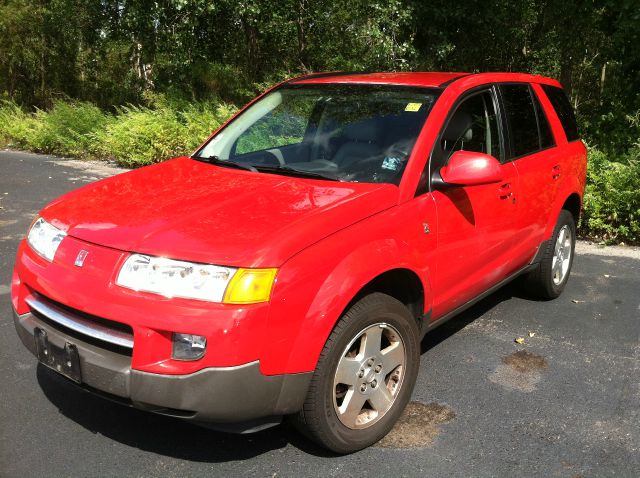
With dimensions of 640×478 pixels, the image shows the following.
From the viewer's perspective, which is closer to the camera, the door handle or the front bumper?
the front bumper

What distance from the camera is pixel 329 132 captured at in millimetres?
3910

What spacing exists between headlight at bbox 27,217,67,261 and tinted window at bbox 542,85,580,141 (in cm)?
376

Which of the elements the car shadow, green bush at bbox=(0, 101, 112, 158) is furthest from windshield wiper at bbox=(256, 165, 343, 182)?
green bush at bbox=(0, 101, 112, 158)

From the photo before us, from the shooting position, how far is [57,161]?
13227 mm

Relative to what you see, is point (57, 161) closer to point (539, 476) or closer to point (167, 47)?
point (167, 47)

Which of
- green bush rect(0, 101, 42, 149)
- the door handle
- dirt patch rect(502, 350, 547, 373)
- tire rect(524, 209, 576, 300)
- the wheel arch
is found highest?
the door handle

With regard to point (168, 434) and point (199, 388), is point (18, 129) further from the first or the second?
point (199, 388)

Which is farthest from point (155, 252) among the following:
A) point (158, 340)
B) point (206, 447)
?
point (206, 447)

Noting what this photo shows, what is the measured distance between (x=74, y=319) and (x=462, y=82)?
103 inches

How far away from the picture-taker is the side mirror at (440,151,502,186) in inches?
131

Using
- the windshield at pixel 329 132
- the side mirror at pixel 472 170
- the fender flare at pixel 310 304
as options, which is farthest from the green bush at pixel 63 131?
the fender flare at pixel 310 304

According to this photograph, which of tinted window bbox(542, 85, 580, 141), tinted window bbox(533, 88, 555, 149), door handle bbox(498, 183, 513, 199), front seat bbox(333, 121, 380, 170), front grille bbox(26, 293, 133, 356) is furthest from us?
tinted window bbox(542, 85, 580, 141)

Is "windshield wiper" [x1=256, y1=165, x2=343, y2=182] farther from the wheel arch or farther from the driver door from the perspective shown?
the wheel arch

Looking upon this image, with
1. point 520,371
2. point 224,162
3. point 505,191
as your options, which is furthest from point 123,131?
point 520,371
